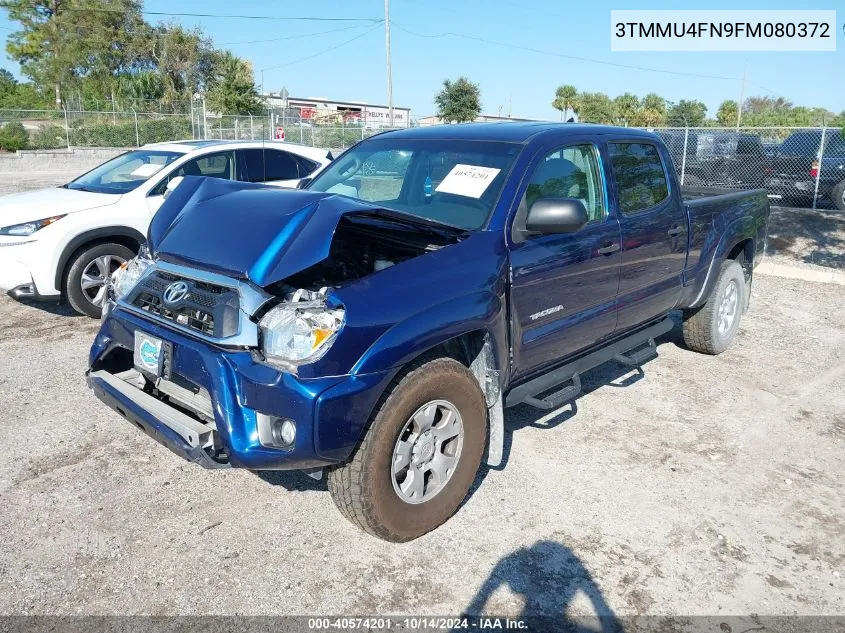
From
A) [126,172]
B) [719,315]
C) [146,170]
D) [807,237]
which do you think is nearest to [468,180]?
[719,315]

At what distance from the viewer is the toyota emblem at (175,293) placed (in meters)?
3.12

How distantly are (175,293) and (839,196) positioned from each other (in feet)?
44.7

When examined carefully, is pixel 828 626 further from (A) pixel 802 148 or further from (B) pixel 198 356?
(A) pixel 802 148

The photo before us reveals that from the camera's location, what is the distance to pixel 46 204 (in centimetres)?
661

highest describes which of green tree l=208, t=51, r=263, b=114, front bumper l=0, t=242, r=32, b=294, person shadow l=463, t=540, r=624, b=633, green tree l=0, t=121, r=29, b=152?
green tree l=208, t=51, r=263, b=114

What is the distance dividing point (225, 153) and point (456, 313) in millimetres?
5575

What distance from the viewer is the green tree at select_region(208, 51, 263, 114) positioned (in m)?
41.9

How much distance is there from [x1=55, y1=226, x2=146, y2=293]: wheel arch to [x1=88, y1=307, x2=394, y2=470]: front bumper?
13.5ft

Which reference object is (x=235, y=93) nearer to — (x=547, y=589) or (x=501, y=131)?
(x=501, y=131)

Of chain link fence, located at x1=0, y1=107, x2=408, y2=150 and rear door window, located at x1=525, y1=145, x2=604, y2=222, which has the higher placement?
chain link fence, located at x1=0, y1=107, x2=408, y2=150

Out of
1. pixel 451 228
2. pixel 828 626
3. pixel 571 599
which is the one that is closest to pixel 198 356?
pixel 451 228

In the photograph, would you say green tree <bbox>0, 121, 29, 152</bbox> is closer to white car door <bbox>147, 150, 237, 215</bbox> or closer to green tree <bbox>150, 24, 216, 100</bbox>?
green tree <bbox>150, 24, 216, 100</bbox>

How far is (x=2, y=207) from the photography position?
21.4 feet

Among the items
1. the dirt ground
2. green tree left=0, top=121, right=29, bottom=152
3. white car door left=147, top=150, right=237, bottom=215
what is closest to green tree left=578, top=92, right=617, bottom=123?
green tree left=0, top=121, right=29, bottom=152
